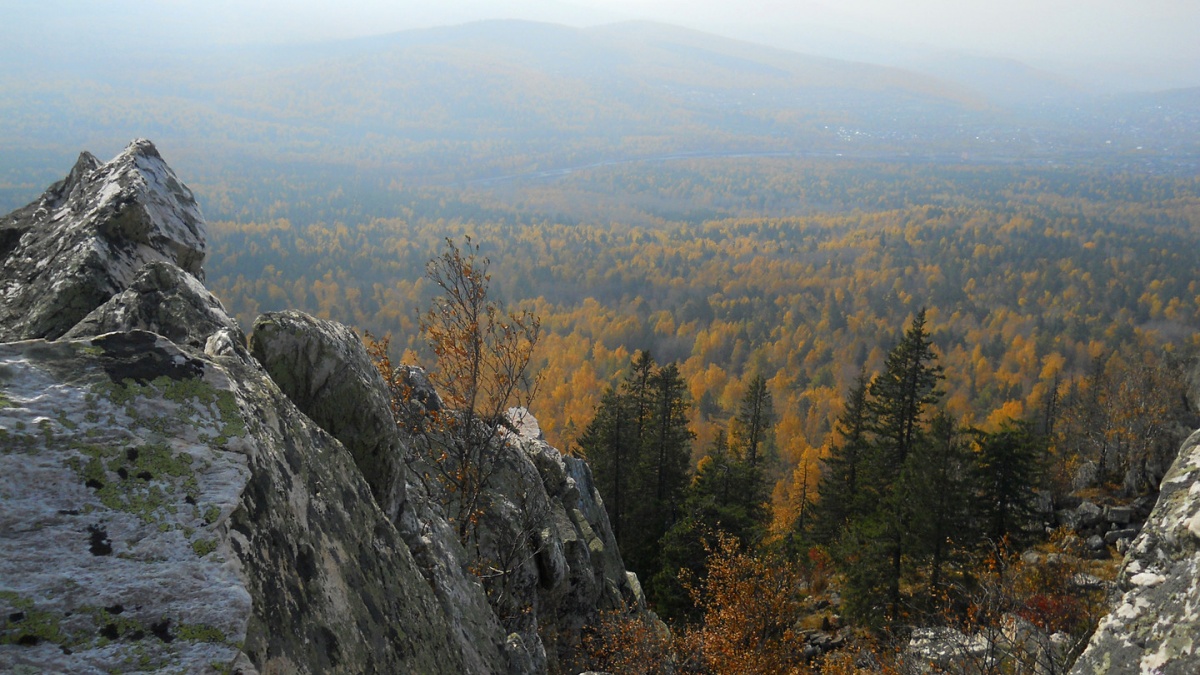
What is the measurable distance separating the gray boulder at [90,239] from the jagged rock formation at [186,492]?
3 centimetres

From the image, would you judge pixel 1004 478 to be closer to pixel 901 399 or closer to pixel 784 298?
pixel 901 399

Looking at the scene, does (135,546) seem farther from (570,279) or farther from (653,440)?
(570,279)

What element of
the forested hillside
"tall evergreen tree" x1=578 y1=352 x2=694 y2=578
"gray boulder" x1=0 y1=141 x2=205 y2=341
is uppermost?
"gray boulder" x1=0 y1=141 x2=205 y2=341

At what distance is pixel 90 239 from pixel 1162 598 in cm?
1037

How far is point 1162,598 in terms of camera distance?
178 inches

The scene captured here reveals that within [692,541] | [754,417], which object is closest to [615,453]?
[692,541]

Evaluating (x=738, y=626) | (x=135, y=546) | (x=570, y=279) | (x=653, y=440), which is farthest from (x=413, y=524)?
(x=570, y=279)

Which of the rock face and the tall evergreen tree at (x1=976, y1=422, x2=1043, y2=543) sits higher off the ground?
the rock face

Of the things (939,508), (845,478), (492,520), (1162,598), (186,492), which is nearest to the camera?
(186,492)

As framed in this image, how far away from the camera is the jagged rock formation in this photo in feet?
10.5

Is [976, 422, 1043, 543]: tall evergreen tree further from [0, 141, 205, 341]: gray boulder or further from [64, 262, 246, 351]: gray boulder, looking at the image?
[64, 262, 246, 351]: gray boulder

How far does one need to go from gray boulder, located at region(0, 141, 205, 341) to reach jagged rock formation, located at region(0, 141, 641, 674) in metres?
0.03

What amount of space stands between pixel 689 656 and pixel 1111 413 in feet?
130

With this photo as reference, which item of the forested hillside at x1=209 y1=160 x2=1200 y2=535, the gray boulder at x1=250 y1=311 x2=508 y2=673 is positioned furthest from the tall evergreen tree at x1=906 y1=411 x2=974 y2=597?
the forested hillside at x1=209 y1=160 x2=1200 y2=535
